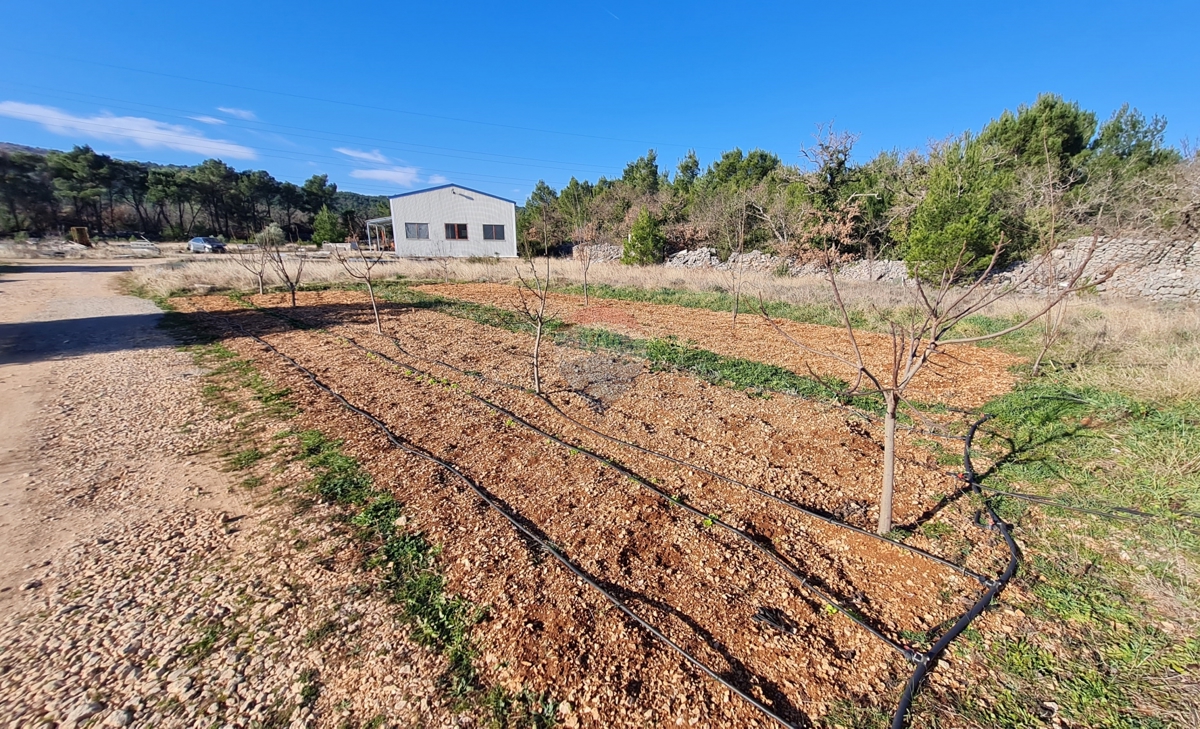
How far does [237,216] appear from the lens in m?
46.7

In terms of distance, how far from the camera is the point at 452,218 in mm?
31750

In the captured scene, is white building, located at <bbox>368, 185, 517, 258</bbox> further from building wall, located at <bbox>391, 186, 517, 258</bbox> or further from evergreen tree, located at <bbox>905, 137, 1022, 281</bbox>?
evergreen tree, located at <bbox>905, 137, 1022, 281</bbox>

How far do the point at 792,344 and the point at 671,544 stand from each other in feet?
24.5

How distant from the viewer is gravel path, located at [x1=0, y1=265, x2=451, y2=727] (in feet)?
6.93

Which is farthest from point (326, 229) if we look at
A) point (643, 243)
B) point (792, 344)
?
point (792, 344)

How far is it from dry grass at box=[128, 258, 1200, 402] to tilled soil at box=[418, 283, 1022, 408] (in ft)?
2.82

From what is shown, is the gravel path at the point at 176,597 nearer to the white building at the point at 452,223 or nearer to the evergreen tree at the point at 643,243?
the evergreen tree at the point at 643,243

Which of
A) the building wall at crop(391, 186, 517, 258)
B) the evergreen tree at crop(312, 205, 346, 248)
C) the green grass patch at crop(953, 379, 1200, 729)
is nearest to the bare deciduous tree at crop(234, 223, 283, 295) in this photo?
the building wall at crop(391, 186, 517, 258)

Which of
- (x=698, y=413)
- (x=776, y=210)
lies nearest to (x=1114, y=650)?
(x=698, y=413)

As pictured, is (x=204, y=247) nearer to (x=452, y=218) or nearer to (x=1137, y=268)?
(x=452, y=218)

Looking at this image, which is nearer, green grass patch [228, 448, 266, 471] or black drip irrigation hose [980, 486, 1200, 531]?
black drip irrigation hose [980, 486, 1200, 531]

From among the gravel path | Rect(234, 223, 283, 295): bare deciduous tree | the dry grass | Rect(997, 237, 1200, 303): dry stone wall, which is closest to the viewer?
the gravel path

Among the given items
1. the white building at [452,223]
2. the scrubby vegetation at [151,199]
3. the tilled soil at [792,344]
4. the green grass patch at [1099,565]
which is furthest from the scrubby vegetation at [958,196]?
the scrubby vegetation at [151,199]

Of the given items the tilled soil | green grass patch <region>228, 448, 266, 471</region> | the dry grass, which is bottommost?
green grass patch <region>228, 448, 266, 471</region>
